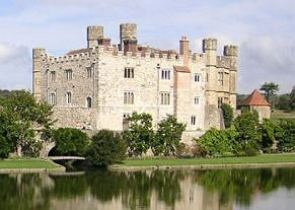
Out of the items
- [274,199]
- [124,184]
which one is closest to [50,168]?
[124,184]

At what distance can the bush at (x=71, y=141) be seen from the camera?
46562 mm

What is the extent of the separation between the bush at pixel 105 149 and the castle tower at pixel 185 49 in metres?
13.1

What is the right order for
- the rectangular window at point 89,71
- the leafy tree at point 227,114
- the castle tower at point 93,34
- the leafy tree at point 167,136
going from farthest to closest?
the leafy tree at point 227,114, the castle tower at point 93,34, the rectangular window at point 89,71, the leafy tree at point 167,136

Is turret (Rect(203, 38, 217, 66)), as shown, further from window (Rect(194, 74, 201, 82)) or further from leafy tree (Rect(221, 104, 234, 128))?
A: leafy tree (Rect(221, 104, 234, 128))

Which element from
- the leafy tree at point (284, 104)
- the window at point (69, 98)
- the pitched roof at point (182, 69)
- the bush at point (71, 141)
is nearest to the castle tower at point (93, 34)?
the window at point (69, 98)

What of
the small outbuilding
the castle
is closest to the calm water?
the castle

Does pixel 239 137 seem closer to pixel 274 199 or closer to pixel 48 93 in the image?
pixel 48 93

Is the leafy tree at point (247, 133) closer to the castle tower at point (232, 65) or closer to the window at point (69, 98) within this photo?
the castle tower at point (232, 65)

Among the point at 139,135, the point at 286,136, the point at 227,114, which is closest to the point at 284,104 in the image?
the point at 227,114

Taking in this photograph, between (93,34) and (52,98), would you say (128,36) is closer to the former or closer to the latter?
(93,34)

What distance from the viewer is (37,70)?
58438mm

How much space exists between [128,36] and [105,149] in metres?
13.6

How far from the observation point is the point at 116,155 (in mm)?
44844

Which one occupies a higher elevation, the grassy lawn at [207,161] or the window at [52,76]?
the window at [52,76]
